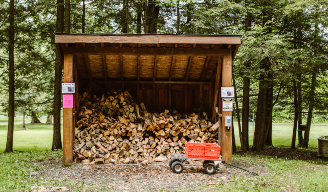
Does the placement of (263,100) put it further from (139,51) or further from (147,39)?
(147,39)

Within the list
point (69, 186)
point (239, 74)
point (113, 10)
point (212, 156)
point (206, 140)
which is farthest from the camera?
point (113, 10)

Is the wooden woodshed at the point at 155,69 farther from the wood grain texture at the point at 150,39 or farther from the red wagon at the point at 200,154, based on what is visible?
the red wagon at the point at 200,154

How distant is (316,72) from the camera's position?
31.7 feet

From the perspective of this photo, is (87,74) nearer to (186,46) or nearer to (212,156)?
(186,46)

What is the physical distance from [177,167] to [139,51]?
10.6 feet

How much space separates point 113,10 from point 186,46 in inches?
294

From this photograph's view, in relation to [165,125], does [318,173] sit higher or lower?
lower

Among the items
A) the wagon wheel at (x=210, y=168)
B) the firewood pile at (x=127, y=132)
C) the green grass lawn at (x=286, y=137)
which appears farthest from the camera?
the green grass lawn at (x=286, y=137)

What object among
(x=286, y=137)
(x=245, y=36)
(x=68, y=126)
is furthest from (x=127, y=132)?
(x=286, y=137)

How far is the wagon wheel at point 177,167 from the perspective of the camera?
6.29 m

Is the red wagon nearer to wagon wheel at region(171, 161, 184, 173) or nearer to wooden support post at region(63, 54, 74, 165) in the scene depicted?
wagon wheel at region(171, 161, 184, 173)

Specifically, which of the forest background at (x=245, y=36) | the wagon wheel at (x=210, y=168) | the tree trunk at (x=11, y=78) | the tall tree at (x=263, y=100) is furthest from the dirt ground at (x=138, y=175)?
the tree trunk at (x=11, y=78)

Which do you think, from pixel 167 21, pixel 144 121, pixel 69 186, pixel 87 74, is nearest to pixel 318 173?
pixel 144 121

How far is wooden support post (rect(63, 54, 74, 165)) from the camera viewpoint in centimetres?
687
